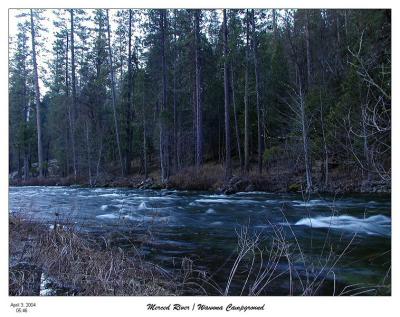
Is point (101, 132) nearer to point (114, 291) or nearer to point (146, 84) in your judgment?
point (146, 84)

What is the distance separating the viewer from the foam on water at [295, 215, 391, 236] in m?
8.05

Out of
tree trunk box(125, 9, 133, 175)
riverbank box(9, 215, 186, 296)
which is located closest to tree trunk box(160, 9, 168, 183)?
tree trunk box(125, 9, 133, 175)

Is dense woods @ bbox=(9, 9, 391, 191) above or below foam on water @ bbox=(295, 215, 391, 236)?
above

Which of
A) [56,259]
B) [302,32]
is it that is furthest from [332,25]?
[56,259]

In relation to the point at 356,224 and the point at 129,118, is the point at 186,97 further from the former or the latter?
the point at 356,224

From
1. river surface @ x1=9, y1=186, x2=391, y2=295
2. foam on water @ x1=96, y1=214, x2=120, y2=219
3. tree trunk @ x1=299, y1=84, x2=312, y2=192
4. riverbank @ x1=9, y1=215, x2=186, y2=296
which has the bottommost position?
river surface @ x1=9, y1=186, x2=391, y2=295

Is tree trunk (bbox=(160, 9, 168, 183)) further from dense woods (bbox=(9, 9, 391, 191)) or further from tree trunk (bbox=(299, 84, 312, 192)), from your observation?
tree trunk (bbox=(299, 84, 312, 192))

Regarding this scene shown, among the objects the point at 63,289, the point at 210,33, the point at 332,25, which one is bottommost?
the point at 63,289

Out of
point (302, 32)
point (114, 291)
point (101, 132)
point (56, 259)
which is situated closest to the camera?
point (114, 291)

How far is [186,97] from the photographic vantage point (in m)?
30.1

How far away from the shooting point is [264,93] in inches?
939

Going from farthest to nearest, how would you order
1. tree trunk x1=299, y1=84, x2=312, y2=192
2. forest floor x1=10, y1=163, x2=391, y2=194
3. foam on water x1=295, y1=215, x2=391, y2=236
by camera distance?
tree trunk x1=299, y1=84, x2=312, y2=192 < forest floor x1=10, y1=163, x2=391, y2=194 < foam on water x1=295, y1=215, x2=391, y2=236

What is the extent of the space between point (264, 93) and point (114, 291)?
21.1 meters

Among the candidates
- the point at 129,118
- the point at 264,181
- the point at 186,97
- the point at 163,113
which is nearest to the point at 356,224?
the point at 264,181
